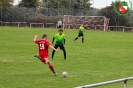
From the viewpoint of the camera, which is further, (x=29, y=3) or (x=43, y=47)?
(x=29, y=3)

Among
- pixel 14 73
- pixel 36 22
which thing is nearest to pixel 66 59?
pixel 14 73

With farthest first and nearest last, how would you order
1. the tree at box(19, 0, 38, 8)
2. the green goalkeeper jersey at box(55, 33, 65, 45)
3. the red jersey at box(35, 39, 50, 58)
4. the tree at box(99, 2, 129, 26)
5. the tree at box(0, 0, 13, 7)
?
the tree at box(0, 0, 13, 7) → the tree at box(19, 0, 38, 8) → the tree at box(99, 2, 129, 26) → the green goalkeeper jersey at box(55, 33, 65, 45) → the red jersey at box(35, 39, 50, 58)

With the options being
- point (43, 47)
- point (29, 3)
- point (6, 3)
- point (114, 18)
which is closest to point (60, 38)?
point (43, 47)

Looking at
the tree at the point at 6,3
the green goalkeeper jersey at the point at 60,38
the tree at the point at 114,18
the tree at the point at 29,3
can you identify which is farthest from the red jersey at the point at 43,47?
the tree at the point at 6,3

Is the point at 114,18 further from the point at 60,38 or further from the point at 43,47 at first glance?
the point at 43,47

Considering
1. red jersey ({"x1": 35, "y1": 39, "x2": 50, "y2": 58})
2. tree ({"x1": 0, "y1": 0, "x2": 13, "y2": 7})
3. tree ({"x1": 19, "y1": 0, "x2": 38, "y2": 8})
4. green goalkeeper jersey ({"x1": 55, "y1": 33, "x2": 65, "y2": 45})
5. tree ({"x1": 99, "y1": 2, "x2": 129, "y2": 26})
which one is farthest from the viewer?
tree ({"x1": 0, "y1": 0, "x2": 13, "y2": 7})

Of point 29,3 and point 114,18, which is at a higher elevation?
point 29,3

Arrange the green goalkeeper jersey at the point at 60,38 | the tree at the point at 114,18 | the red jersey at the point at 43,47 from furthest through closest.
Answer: the tree at the point at 114,18 < the green goalkeeper jersey at the point at 60,38 < the red jersey at the point at 43,47

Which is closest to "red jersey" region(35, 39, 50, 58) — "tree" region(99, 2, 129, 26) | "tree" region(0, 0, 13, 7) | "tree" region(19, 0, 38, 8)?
"tree" region(99, 2, 129, 26)

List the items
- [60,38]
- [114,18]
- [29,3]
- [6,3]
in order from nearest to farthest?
1. [60,38]
2. [114,18]
3. [29,3]
4. [6,3]

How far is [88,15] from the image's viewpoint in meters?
70.8

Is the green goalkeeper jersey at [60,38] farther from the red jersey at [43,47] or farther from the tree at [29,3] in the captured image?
the tree at [29,3]

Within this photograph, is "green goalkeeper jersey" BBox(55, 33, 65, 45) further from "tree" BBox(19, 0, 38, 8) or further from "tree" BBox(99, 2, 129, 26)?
"tree" BBox(19, 0, 38, 8)

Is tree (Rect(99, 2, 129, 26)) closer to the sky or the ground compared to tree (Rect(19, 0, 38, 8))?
closer to the ground
